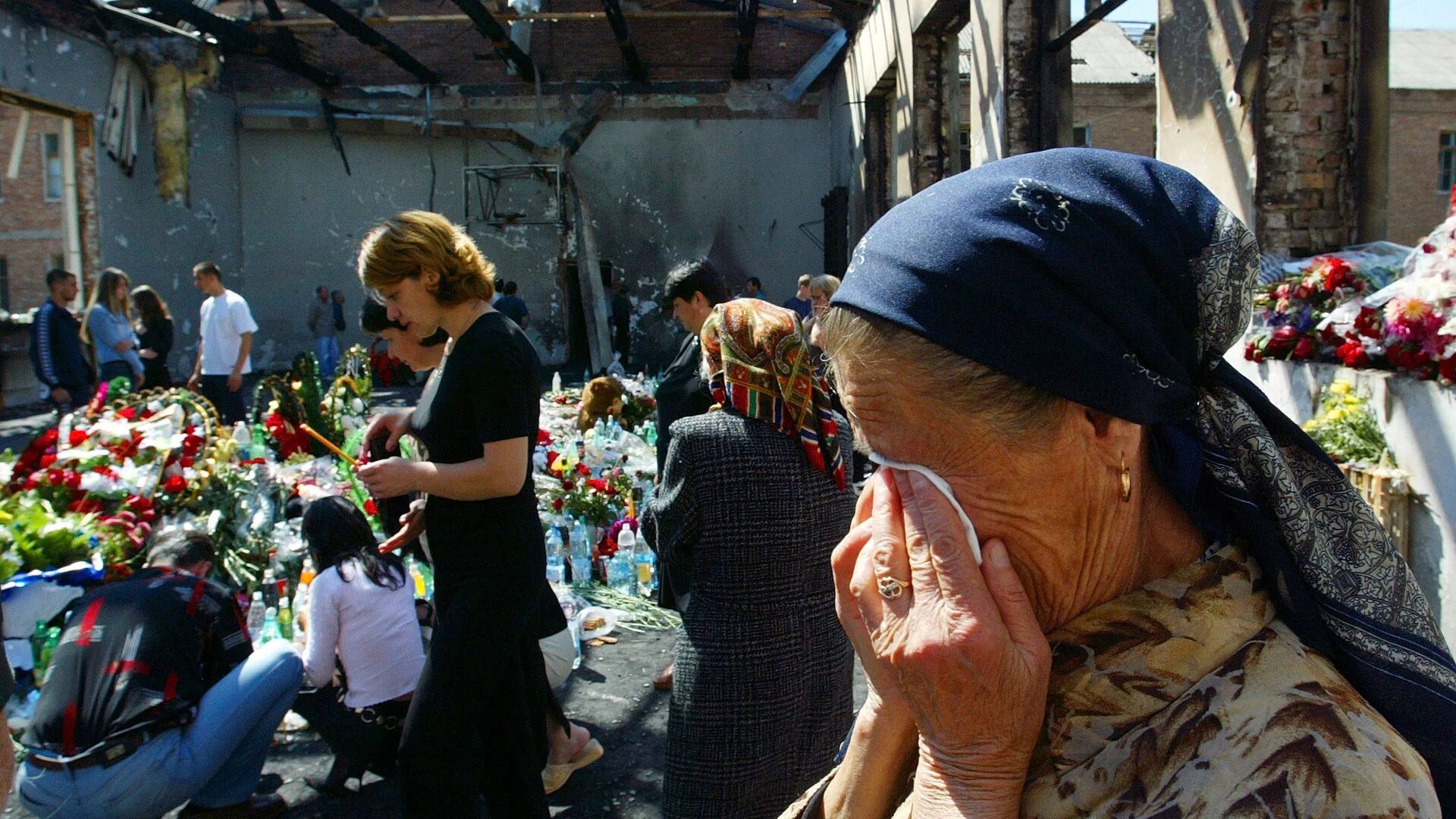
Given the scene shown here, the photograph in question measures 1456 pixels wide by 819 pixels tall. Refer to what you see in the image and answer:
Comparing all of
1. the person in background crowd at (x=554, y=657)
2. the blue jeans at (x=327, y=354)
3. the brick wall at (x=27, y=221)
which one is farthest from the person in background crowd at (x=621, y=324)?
the brick wall at (x=27, y=221)

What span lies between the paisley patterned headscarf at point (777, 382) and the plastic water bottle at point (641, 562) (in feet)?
9.89

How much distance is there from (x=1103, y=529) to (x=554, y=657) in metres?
3.22

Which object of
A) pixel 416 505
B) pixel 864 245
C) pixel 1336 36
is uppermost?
pixel 1336 36

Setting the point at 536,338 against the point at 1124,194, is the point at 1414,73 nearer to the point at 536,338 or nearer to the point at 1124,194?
the point at 536,338

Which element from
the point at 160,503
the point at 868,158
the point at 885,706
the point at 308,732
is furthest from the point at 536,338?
the point at 885,706

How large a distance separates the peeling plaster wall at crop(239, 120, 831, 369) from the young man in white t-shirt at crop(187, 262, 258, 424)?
10020mm

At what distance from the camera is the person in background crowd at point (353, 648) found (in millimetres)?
3576

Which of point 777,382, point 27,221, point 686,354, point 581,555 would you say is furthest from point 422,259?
point 27,221

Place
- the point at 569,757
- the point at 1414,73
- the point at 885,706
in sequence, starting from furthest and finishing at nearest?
the point at 1414,73 < the point at 569,757 < the point at 885,706

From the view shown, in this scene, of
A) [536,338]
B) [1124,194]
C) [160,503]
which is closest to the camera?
Result: [1124,194]

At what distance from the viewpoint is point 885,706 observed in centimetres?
126

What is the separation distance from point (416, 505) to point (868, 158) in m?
11.3

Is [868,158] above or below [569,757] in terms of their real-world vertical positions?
above

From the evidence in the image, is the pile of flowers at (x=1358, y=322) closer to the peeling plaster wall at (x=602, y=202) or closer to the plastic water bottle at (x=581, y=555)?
the plastic water bottle at (x=581, y=555)
